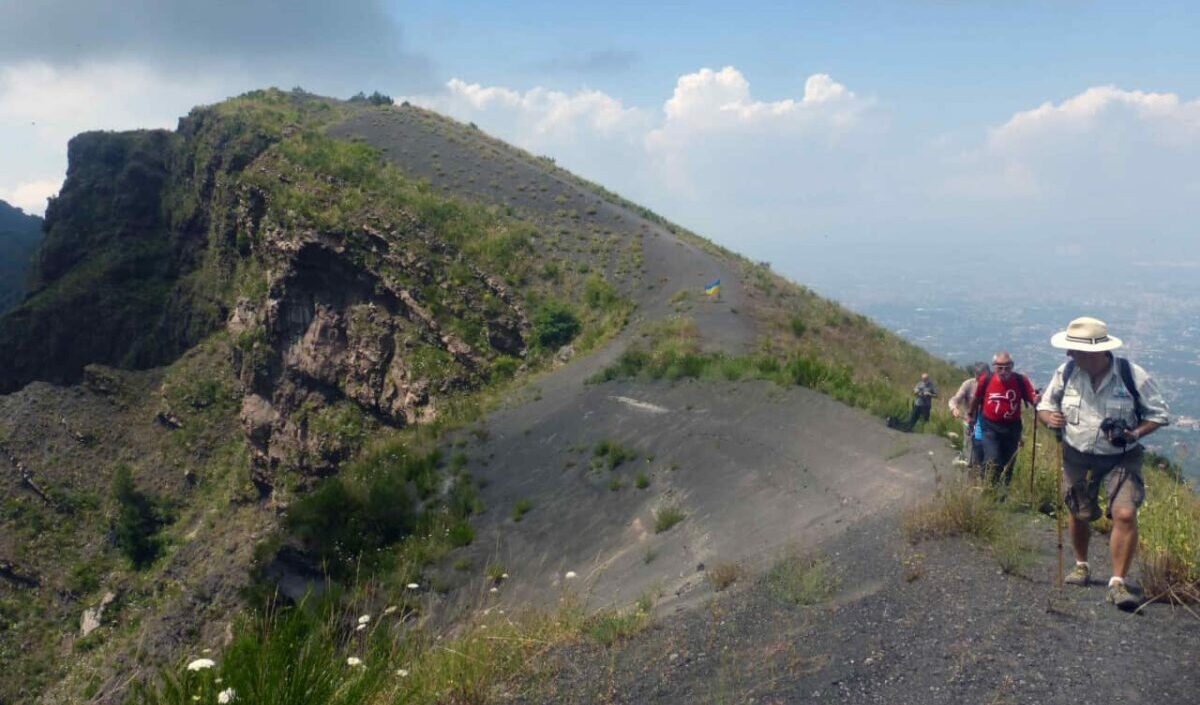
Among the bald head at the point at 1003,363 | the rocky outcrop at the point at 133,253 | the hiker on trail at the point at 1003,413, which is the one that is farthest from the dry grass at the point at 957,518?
the rocky outcrop at the point at 133,253

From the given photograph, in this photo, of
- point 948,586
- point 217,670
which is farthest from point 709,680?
point 217,670

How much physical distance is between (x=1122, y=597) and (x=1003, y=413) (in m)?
3.27

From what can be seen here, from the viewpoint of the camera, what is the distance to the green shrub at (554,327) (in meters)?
26.1

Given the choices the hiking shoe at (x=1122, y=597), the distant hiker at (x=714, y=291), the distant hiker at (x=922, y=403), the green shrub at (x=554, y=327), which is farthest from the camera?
the green shrub at (x=554, y=327)

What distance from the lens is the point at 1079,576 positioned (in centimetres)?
599

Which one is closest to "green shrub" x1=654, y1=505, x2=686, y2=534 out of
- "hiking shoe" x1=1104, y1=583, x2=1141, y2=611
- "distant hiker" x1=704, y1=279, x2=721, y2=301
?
"hiking shoe" x1=1104, y1=583, x2=1141, y2=611

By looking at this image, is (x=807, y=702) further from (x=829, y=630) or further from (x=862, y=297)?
(x=862, y=297)

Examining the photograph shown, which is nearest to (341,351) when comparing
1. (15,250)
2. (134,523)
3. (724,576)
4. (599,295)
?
(134,523)

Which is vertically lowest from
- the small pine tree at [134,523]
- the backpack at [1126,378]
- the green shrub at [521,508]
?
the small pine tree at [134,523]

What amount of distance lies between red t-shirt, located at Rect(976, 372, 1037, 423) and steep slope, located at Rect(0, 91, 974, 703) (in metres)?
1.49

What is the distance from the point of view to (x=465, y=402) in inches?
900

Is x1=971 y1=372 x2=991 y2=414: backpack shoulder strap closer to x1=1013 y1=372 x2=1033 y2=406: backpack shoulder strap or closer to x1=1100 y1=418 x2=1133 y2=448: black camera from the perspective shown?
x1=1013 y1=372 x2=1033 y2=406: backpack shoulder strap

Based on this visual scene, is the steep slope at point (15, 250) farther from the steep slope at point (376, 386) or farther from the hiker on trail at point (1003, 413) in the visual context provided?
the hiker on trail at point (1003, 413)

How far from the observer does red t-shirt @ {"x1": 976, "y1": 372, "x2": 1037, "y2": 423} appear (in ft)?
27.9
